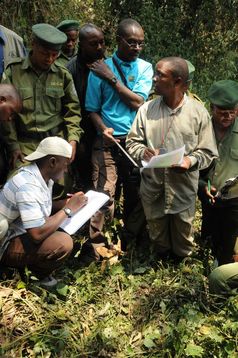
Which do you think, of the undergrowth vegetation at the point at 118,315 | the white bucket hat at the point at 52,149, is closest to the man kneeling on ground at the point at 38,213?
the white bucket hat at the point at 52,149

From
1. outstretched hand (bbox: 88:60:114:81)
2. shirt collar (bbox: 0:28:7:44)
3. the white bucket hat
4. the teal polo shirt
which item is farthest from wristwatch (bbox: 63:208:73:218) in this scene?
shirt collar (bbox: 0:28:7:44)

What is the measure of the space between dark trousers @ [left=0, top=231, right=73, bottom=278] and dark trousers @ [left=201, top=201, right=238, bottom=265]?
1.38m

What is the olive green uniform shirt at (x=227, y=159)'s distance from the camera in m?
3.69

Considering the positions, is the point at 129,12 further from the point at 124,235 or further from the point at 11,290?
the point at 11,290

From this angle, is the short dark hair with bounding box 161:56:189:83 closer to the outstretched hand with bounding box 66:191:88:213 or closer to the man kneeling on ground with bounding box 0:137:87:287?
the man kneeling on ground with bounding box 0:137:87:287

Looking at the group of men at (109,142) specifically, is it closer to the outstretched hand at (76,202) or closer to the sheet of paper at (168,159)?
the outstretched hand at (76,202)

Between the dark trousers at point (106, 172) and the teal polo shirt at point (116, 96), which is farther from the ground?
the teal polo shirt at point (116, 96)

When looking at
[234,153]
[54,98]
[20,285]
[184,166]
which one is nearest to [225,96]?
[234,153]

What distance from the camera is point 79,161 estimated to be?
4.27 m

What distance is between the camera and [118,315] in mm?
3389

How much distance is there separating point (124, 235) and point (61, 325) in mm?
1400

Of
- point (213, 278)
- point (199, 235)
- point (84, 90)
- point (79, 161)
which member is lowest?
point (199, 235)

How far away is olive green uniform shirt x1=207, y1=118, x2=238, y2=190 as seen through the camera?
12.1ft

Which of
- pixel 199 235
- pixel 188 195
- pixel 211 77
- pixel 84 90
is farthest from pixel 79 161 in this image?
pixel 211 77
